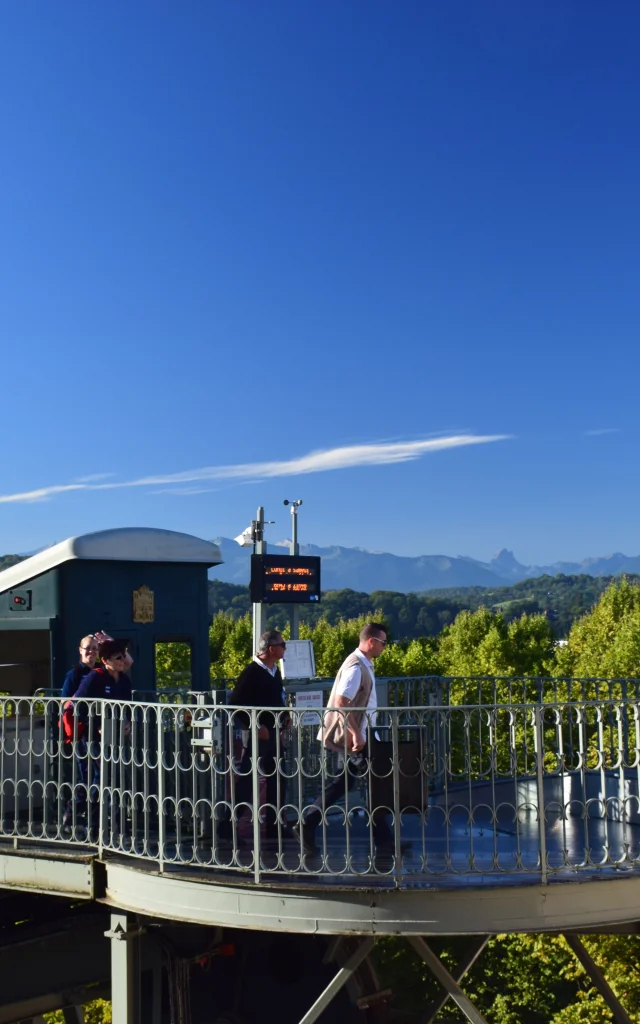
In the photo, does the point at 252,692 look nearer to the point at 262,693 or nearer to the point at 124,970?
the point at 262,693

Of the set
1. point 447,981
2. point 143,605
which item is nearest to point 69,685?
point 143,605

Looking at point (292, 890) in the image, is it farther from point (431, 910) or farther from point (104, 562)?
point (104, 562)

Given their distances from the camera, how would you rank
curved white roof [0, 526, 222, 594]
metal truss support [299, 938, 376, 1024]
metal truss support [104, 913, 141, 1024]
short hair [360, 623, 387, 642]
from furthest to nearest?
curved white roof [0, 526, 222, 594], short hair [360, 623, 387, 642], metal truss support [104, 913, 141, 1024], metal truss support [299, 938, 376, 1024]

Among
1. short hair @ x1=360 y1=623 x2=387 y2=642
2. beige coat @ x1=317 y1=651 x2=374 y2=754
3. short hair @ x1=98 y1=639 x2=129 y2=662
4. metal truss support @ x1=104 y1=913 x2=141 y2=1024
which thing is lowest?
metal truss support @ x1=104 y1=913 x2=141 y2=1024

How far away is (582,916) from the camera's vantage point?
641 cm

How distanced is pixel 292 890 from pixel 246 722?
1.40 m

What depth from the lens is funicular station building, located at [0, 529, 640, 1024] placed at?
253 inches

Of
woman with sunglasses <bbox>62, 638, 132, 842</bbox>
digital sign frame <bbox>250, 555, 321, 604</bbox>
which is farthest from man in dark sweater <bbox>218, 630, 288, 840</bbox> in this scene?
digital sign frame <bbox>250, 555, 321, 604</bbox>

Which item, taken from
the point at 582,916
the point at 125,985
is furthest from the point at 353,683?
the point at 125,985

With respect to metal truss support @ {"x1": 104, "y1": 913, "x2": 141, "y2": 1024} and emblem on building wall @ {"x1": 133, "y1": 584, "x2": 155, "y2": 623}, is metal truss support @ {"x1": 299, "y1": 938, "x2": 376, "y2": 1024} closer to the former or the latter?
metal truss support @ {"x1": 104, "y1": 913, "x2": 141, "y2": 1024}

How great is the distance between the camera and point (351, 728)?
706cm

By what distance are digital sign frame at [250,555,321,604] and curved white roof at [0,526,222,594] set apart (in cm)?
555

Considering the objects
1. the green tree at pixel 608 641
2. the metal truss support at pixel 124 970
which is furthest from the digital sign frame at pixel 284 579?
the green tree at pixel 608 641

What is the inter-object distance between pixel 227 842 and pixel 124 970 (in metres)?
1.19
